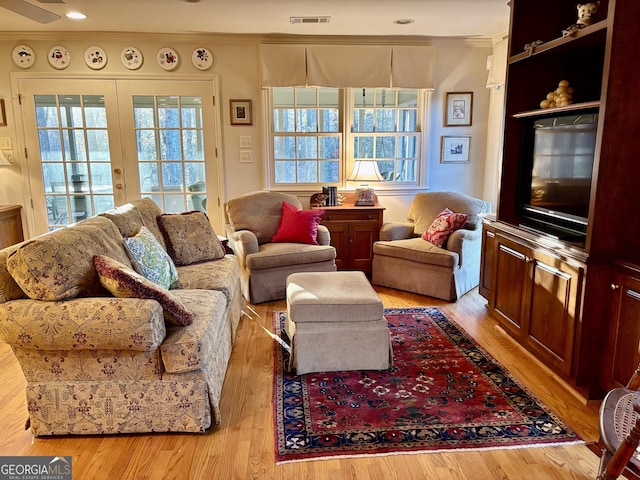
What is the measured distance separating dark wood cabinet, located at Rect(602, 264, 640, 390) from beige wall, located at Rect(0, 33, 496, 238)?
306 centimetres

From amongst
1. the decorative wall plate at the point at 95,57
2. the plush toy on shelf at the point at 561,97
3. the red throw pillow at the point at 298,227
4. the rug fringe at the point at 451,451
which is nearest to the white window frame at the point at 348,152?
the red throw pillow at the point at 298,227

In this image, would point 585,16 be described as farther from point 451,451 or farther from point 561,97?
point 451,451

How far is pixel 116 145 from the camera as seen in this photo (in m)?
4.98

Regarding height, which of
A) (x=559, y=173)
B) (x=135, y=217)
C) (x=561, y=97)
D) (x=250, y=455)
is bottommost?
(x=250, y=455)

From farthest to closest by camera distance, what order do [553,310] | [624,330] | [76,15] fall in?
[76,15] < [553,310] < [624,330]

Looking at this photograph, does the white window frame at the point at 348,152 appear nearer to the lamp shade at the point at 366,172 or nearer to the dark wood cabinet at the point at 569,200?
the lamp shade at the point at 366,172

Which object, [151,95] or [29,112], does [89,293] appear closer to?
[151,95]

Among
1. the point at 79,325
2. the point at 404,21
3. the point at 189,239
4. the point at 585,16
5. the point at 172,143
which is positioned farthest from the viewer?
the point at 172,143

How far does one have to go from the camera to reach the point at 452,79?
5156 millimetres

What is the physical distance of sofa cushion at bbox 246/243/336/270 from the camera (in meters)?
4.02

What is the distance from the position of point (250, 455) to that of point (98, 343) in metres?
0.84

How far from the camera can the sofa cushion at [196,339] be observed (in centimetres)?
213

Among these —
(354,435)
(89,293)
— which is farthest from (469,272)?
(89,293)

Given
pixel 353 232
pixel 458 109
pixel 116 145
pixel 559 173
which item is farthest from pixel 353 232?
pixel 116 145
